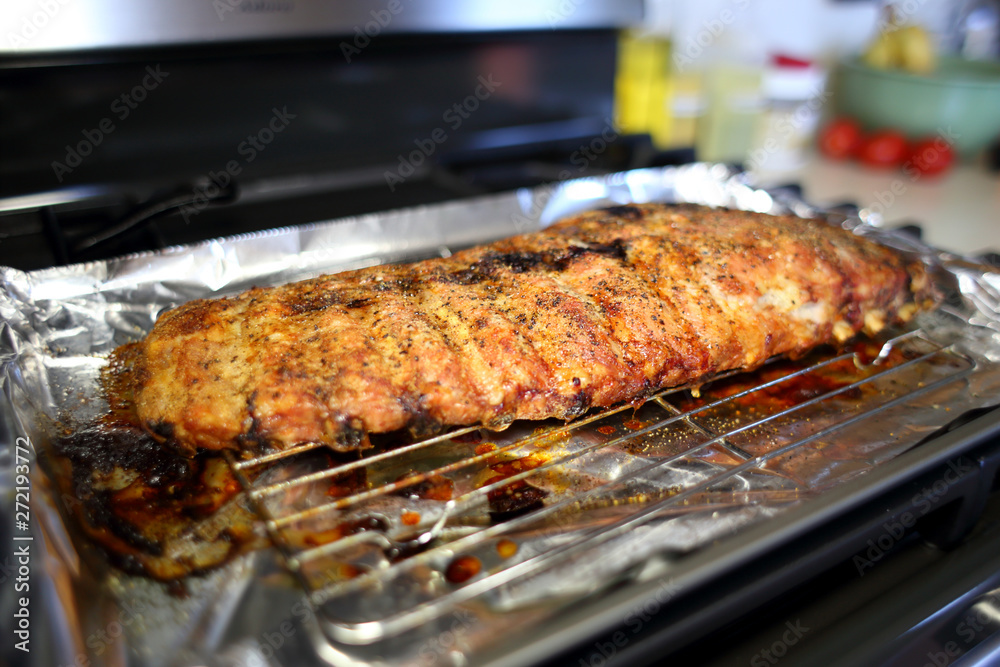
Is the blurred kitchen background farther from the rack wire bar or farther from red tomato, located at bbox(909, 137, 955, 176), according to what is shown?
the rack wire bar

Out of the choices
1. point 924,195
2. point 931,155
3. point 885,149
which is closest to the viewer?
point 924,195

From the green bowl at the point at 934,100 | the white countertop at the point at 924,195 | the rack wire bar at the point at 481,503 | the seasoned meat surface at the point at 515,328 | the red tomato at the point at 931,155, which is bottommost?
the rack wire bar at the point at 481,503

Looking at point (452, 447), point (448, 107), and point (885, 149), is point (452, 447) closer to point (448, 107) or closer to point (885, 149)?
point (448, 107)

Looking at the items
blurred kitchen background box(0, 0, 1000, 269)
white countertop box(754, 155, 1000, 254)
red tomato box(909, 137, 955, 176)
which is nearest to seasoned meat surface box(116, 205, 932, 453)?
blurred kitchen background box(0, 0, 1000, 269)

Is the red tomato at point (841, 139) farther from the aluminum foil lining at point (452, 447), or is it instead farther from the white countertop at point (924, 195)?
the aluminum foil lining at point (452, 447)

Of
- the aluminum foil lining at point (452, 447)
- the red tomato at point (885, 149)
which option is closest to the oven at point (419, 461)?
the aluminum foil lining at point (452, 447)

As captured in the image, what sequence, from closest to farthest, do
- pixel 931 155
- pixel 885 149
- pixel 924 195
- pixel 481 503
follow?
pixel 481 503
pixel 924 195
pixel 931 155
pixel 885 149

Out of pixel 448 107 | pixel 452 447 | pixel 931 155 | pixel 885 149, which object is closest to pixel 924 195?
pixel 931 155

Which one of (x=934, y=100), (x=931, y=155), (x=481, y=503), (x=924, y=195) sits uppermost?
(x=934, y=100)
